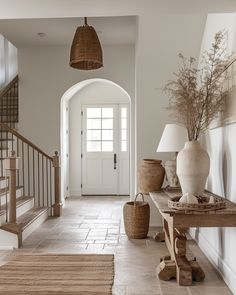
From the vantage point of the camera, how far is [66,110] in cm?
843

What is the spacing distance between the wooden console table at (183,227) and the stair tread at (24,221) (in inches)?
74.9

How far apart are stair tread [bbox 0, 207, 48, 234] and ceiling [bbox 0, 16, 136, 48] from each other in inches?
119

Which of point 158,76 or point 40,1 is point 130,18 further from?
point 40,1

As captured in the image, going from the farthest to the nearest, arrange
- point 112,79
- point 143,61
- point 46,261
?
point 112,79
point 143,61
point 46,261

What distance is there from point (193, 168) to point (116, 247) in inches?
67.7

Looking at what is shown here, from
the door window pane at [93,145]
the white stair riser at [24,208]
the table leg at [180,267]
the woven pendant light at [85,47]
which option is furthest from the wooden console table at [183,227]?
the door window pane at [93,145]

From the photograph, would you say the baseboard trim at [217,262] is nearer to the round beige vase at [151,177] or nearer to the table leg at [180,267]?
the table leg at [180,267]

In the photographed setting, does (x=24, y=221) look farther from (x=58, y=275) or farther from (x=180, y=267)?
(x=180, y=267)

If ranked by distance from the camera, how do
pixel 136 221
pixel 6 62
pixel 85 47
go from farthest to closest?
pixel 6 62, pixel 136 221, pixel 85 47

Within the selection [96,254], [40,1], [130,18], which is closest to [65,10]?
[40,1]

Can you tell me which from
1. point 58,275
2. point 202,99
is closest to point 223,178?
point 202,99

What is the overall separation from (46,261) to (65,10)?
2.41 meters

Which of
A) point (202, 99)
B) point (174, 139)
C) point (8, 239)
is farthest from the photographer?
point (8, 239)

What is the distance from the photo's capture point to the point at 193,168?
2996 millimetres
